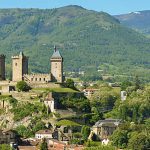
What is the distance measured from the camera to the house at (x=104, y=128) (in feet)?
261

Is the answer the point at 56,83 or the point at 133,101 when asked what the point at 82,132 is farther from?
the point at 133,101

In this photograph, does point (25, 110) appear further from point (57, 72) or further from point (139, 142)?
point (139, 142)

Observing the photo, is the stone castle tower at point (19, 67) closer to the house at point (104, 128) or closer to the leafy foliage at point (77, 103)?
the leafy foliage at point (77, 103)

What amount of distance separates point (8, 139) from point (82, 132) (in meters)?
7.87

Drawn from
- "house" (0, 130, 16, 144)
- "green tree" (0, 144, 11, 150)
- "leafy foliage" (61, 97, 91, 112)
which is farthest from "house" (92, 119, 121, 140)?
"green tree" (0, 144, 11, 150)

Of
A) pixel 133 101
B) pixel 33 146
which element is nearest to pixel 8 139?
pixel 33 146

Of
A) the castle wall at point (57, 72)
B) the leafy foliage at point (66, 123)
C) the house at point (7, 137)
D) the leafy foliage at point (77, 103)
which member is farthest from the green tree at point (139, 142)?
the castle wall at point (57, 72)

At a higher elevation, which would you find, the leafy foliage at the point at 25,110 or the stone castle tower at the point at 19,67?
the stone castle tower at the point at 19,67

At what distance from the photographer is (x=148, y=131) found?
79688 mm

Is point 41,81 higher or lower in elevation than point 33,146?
higher

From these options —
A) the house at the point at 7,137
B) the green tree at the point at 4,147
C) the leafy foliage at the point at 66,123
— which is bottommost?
the green tree at the point at 4,147

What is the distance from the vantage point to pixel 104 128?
263ft

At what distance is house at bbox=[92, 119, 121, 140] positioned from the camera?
7950 centimetres

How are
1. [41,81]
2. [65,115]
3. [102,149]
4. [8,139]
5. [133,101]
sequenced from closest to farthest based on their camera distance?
[102,149] → [8,139] → [65,115] → [41,81] → [133,101]
